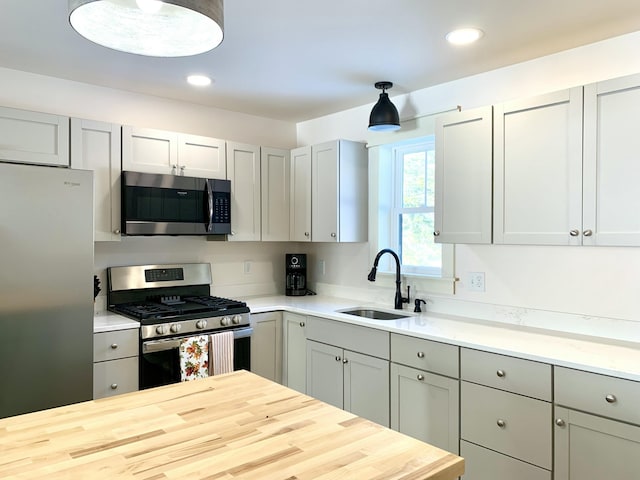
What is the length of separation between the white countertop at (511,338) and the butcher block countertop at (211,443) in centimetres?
110

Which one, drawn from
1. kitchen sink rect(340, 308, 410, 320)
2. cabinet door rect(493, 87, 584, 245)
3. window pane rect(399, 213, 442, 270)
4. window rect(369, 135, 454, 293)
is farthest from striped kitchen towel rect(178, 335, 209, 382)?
cabinet door rect(493, 87, 584, 245)

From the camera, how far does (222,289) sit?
12.5ft

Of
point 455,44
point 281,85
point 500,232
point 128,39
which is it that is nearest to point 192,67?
point 281,85

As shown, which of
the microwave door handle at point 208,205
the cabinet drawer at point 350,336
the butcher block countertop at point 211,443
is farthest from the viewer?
the microwave door handle at point 208,205

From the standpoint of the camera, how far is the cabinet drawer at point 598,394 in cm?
182

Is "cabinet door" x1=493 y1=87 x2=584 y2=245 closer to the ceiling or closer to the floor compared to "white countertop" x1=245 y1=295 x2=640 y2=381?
closer to the ceiling

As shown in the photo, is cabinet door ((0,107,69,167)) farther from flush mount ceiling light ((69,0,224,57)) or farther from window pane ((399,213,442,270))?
window pane ((399,213,442,270))

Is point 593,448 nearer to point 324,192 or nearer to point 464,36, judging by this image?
point 464,36

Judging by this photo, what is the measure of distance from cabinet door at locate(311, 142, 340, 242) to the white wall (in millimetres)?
559

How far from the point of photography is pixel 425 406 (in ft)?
8.36

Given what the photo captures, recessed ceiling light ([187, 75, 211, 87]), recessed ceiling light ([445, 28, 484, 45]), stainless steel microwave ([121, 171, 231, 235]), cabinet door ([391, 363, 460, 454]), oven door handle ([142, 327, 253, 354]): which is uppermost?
recessed ceiling light ([187, 75, 211, 87])

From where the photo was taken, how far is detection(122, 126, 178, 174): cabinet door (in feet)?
10.1

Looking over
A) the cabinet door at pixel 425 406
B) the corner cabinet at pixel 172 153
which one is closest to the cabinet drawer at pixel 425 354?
the cabinet door at pixel 425 406

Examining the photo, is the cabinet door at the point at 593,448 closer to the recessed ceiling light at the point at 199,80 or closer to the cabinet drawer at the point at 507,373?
the cabinet drawer at the point at 507,373
